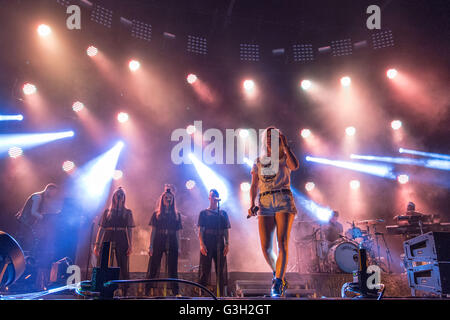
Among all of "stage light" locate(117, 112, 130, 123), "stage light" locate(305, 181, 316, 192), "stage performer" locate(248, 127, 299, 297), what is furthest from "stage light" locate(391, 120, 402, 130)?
"stage light" locate(117, 112, 130, 123)

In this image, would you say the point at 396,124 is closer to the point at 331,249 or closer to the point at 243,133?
the point at 243,133

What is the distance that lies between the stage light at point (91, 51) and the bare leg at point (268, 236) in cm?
781

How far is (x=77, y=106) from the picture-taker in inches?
377

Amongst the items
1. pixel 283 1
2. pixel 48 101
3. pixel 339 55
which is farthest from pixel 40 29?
pixel 339 55

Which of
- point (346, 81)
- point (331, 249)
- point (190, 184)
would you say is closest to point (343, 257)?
point (331, 249)

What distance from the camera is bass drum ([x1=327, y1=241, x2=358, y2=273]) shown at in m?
7.30

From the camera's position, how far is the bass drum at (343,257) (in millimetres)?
7301

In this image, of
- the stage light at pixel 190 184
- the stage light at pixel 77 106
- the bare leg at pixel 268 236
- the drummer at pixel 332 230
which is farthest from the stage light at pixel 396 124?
the stage light at pixel 77 106

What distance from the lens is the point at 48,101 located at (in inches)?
355

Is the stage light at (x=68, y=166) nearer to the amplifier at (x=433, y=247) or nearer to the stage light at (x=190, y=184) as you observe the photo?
the stage light at (x=190, y=184)

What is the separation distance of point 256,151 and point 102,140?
5.52 meters

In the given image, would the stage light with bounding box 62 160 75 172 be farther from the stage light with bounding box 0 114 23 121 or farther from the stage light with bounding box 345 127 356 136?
the stage light with bounding box 345 127 356 136
